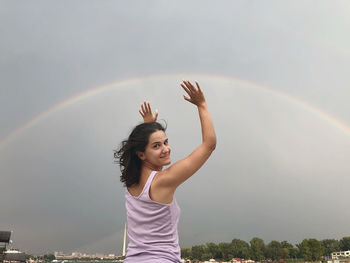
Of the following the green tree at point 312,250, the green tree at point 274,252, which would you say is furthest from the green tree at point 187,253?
the green tree at point 312,250

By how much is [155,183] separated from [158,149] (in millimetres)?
332

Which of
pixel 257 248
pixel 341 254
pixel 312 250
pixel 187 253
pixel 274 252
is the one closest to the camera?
pixel 312 250

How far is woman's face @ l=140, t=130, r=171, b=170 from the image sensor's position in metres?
2.79

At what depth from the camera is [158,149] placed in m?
2.79

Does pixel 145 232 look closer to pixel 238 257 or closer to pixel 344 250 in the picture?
pixel 238 257

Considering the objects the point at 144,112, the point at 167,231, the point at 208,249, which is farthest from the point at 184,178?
the point at 208,249

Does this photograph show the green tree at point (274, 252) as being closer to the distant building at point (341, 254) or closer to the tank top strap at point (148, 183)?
the distant building at point (341, 254)

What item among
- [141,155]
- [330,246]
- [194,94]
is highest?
[194,94]

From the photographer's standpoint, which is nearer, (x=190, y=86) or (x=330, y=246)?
(x=190, y=86)

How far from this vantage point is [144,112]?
421 centimetres

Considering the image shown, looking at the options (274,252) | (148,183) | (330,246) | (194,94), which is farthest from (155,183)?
(330,246)

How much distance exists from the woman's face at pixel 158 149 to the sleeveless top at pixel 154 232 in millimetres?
175

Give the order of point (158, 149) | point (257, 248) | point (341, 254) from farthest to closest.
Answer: point (341, 254) < point (257, 248) < point (158, 149)

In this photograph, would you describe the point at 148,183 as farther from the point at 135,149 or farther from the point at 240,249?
the point at 240,249
